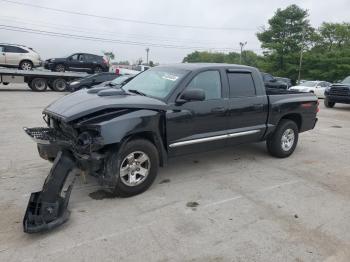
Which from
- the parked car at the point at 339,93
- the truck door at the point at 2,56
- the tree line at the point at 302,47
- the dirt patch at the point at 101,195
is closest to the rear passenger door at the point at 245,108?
the dirt patch at the point at 101,195

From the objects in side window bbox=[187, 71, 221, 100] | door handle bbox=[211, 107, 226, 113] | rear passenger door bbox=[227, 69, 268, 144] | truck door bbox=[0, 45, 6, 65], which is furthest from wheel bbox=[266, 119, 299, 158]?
truck door bbox=[0, 45, 6, 65]

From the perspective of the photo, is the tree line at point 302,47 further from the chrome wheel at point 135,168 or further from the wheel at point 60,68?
the chrome wheel at point 135,168

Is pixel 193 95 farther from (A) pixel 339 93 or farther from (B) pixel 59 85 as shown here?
(B) pixel 59 85

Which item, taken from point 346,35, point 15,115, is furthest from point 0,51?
point 346,35

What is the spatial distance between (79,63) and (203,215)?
2015cm

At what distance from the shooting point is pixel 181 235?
12.2 ft

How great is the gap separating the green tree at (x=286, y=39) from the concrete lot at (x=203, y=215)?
144 ft

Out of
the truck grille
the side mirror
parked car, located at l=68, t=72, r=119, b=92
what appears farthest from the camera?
parked car, located at l=68, t=72, r=119, b=92

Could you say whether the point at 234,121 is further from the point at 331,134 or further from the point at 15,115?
the point at 15,115

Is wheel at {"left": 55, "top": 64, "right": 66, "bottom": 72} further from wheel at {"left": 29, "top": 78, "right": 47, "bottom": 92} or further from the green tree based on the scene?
the green tree

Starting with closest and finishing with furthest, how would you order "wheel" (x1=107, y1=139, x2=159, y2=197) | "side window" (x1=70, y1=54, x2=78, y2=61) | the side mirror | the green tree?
1. "wheel" (x1=107, y1=139, x2=159, y2=197)
2. the side mirror
3. "side window" (x1=70, y1=54, x2=78, y2=61)
4. the green tree

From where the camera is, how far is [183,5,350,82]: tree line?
4522 cm

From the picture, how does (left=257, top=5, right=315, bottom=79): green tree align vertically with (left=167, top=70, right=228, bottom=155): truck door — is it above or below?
above

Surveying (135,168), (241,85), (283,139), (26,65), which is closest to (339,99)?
(283,139)
